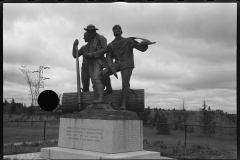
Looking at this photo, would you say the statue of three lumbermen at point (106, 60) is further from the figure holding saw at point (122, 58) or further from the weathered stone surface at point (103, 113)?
the weathered stone surface at point (103, 113)

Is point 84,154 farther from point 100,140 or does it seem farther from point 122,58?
point 122,58

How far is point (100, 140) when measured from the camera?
30.8 ft

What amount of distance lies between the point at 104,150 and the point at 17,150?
5.02 m

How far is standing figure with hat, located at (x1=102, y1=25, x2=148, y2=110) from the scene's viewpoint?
10.2 m

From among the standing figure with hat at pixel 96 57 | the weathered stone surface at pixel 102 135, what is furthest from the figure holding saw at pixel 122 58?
the weathered stone surface at pixel 102 135

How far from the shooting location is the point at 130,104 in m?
10.3

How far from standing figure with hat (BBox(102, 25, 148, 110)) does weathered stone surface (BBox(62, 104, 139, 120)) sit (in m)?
0.42

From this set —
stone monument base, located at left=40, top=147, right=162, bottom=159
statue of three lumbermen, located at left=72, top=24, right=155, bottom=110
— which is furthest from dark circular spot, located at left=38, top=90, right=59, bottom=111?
statue of three lumbermen, located at left=72, top=24, right=155, bottom=110

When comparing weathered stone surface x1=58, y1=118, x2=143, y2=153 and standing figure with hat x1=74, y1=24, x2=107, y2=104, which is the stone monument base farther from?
standing figure with hat x1=74, y1=24, x2=107, y2=104

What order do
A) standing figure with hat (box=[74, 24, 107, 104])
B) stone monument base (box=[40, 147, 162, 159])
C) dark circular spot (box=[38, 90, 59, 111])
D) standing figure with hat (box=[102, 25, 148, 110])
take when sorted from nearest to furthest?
dark circular spot (box=[38, 90, 59, 111]) < stone monument base (box=[40, 147, 162, 159]) < standing figure with hat (box=[102, 25, 148, 110]) < standing figure with hat (box=[74, 24, 107, 104])

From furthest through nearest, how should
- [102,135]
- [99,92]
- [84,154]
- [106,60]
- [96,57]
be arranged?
[106,60] < [96,57] < [99,92] < [102,135] < [84,154]

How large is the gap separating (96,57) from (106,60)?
13.9 inches

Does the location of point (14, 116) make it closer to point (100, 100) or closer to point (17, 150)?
point (17, 150)

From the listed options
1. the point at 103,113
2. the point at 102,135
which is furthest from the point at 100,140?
the point at 103,113
